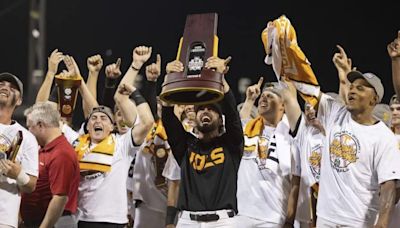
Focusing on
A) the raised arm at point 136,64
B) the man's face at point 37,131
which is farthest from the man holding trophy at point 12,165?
the raised arm at point 136,64

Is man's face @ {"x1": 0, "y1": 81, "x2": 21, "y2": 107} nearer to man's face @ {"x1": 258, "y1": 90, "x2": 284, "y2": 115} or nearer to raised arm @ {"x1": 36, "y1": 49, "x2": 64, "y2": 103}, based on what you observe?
raised arm @ {"x1": 36, "y1": 49, "x2": 64, "y2": 103}

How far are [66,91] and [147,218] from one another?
3.61 ft

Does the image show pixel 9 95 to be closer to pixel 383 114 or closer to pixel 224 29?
pixel 383 114

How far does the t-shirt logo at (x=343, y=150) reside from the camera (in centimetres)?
450

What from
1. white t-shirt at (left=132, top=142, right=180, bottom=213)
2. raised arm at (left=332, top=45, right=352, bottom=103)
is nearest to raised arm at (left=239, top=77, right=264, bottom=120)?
white t-shirt at (left=132, top=142, right=180, bottom=213)

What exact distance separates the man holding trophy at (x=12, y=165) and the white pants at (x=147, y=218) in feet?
4.66

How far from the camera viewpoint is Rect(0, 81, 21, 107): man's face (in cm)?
473

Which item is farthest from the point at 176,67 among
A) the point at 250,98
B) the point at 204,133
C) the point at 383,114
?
the point at 383,114

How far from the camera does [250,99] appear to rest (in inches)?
232

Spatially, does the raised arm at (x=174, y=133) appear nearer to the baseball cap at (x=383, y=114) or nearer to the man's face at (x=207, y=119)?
the man's face at (x=207, y=119)

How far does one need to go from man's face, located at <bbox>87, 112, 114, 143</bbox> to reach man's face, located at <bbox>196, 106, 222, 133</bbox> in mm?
913

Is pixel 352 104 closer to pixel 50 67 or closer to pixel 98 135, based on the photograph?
pixel 98 135

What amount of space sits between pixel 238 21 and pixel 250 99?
15.3 ft

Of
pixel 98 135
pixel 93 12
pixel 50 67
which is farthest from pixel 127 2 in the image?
pixel 98 135
